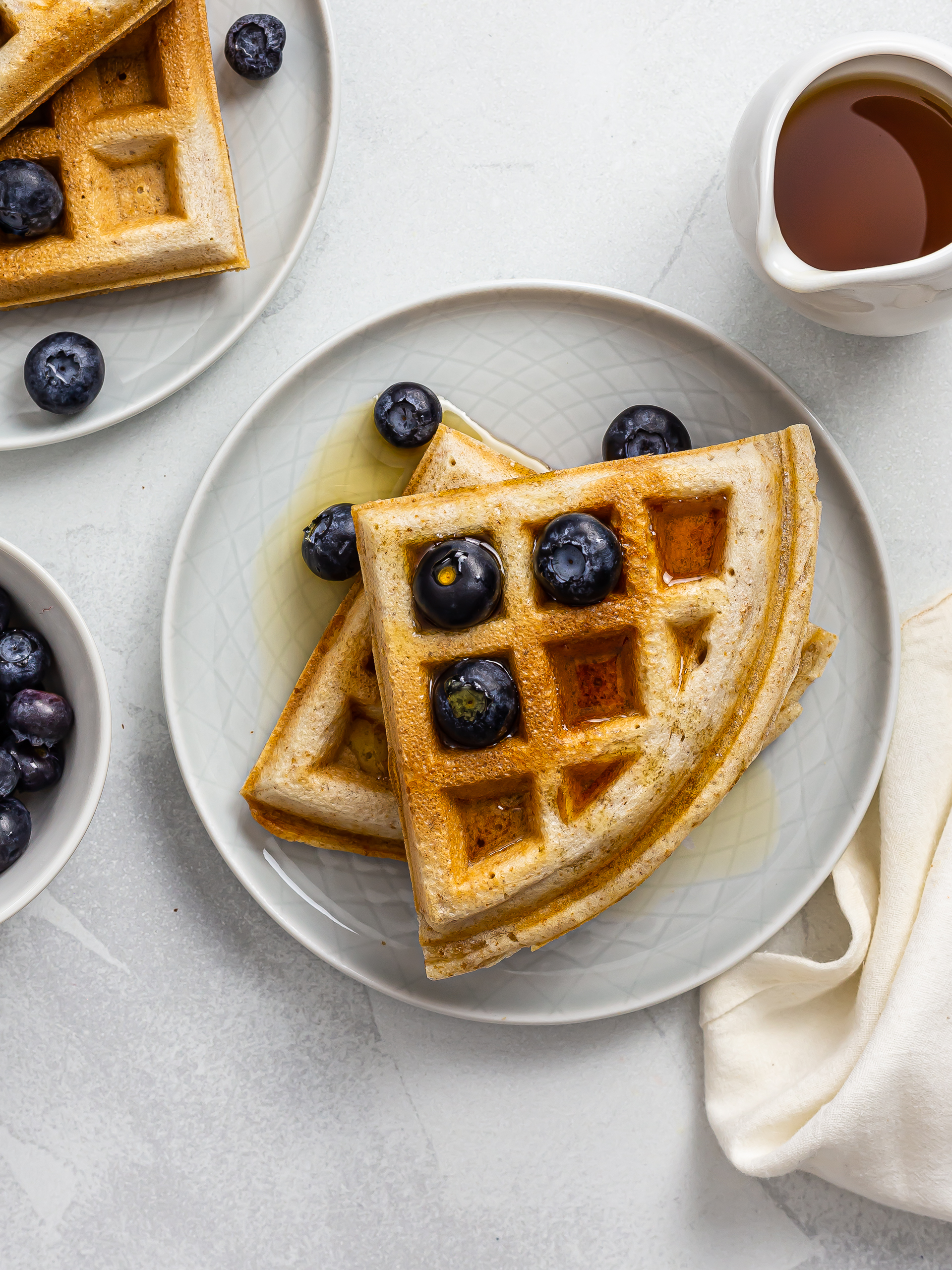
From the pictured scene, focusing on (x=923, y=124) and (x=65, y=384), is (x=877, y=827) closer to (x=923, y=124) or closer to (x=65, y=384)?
(x=923, y=124)

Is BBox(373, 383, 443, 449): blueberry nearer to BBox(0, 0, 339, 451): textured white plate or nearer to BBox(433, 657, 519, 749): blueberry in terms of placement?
BBox(0, 0, 339, 451): textured white plate

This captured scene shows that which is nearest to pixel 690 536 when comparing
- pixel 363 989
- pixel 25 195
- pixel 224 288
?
pixel 224 288

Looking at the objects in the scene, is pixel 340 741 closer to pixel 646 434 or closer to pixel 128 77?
pixel 646 434

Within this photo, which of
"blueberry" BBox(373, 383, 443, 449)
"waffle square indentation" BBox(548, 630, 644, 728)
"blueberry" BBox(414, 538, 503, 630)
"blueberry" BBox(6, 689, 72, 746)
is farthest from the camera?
"blueberry" BBox(373, 383, 443, 449)

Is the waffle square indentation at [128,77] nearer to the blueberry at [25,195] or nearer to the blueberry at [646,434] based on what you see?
the blueberry at [25,195]

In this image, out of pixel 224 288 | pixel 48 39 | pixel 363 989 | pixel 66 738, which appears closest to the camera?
pixel 48 39

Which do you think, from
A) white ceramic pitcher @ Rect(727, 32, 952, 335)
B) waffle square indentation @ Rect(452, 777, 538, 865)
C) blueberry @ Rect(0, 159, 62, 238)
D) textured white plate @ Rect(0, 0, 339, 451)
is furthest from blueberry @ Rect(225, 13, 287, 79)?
waffle square indentation @ Rect(452, 777, 538, 865)
